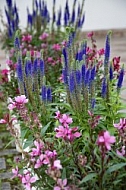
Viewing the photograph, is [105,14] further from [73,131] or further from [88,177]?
[88,177]

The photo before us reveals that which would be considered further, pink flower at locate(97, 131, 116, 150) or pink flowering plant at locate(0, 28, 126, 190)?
pink flowering plant at locate(0, 28, 126, 190)

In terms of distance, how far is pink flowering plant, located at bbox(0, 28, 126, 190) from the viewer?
156 cm

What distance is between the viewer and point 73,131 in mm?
1680

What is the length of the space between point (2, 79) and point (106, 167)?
5.90 ft

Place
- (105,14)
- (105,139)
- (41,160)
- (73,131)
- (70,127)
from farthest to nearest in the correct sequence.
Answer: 1. (105,14)
2. (70,127)
3. (73,131)
4. (41,160)
5. (105,139)

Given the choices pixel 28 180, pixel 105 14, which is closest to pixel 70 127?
pixel 28 180

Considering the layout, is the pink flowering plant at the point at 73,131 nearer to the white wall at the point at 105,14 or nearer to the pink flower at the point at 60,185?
the pink flower at the point at 60,185

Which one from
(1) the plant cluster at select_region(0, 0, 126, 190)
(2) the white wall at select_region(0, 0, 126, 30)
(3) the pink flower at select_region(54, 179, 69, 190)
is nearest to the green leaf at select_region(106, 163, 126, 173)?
(1) the plant cluster at select_region(0, 0, 126, 190)

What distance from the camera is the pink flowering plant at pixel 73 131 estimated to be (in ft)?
5.12

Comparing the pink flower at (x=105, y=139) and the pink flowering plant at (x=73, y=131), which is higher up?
the pink flower at (x=105, y=139)

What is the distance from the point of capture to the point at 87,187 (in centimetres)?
162

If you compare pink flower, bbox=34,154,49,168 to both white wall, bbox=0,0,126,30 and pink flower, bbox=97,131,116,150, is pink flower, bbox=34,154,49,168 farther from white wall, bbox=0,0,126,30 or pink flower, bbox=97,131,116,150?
white wall, bbox=0,0,126,30

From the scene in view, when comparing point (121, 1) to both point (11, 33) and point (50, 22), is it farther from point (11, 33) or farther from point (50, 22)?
point (11, 33)

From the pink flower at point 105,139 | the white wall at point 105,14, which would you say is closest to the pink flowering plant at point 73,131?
the pink flower at point 105,139
